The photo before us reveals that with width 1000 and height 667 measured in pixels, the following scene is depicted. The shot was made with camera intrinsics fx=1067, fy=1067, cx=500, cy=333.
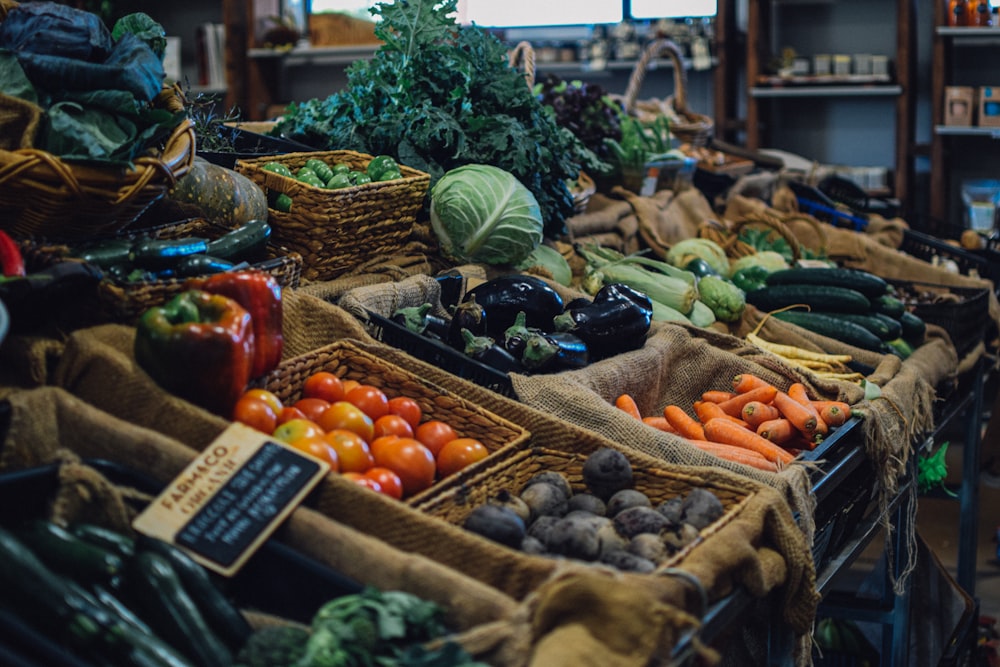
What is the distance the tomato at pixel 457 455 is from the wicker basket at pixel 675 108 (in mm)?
3394

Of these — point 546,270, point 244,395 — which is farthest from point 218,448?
point 546,270

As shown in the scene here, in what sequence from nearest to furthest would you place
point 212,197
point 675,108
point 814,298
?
point 212,197, point 814,298, point 675,108

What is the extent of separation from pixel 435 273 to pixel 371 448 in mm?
1142

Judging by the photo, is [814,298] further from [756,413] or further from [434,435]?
[434,435]

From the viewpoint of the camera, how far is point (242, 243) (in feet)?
7.42

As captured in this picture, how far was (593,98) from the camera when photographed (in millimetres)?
4543

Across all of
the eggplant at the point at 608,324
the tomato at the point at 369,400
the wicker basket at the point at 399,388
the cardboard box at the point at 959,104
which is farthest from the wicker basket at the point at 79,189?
the cardboard box at the point at 959,104

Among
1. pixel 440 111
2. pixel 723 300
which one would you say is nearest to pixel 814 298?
pixel 723 300

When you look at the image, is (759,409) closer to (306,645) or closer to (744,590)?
(744,590)

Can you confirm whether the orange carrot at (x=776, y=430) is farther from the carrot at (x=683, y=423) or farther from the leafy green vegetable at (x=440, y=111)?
the leafy green vegetable at (x=440, y=111)

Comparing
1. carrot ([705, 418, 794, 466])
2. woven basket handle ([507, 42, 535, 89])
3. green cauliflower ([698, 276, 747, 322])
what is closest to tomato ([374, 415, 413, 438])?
carrot ([705, 418, 794, 466])

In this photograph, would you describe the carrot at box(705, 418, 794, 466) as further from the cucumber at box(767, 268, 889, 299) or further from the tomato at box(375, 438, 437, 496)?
the cucumber at box(767, 268, 889, 299)

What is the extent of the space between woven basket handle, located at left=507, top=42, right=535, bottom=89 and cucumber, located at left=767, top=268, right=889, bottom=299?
1.16 m

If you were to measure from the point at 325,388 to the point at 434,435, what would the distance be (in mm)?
235
